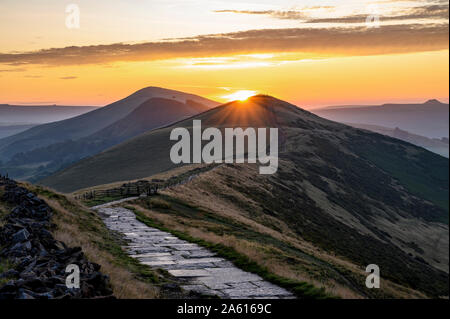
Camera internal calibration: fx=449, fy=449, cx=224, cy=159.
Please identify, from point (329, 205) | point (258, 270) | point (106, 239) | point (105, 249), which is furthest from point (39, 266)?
point (329, 205)

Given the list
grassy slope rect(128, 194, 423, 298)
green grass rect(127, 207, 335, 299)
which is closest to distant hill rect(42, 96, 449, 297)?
grassy slope rect(128, 194, 423, 298)

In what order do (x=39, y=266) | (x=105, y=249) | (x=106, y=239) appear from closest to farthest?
(x=39, y=266), (x=105, y=249), (x=106, y=239)

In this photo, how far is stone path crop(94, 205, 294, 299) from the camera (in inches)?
677

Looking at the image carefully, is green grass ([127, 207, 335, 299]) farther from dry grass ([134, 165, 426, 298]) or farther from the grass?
the grass

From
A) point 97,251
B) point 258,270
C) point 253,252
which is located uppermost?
point 97,251

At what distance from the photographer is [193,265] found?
21.2 m

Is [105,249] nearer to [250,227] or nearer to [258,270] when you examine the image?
[258,270]

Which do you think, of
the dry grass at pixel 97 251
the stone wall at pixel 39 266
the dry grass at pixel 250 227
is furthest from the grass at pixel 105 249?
the dry grass at pixel 250 227

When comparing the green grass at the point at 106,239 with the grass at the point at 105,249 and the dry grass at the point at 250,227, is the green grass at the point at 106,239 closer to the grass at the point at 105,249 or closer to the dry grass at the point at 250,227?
the grass at the point at 105,249

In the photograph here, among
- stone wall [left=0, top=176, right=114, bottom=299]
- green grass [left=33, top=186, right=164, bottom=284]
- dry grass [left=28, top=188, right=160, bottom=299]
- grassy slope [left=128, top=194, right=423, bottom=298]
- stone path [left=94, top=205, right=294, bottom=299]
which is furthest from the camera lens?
grassy slope [left=128, top=194, right=423, bottom=298]

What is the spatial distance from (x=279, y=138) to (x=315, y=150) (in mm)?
23618

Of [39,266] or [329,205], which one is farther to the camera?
[329,205]

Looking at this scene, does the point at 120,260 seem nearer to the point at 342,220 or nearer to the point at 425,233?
the point at 342,220
